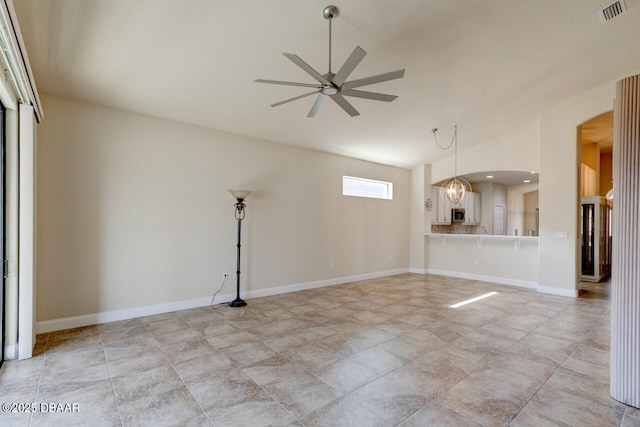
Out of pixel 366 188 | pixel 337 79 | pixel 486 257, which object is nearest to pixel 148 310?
pixel 337 79

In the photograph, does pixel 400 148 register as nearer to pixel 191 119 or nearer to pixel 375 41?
pixel 375 41

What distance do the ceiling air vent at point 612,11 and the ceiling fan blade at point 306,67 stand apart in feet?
11.1

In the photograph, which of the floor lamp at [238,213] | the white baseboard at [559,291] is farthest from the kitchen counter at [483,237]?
the floor lamp at [238,213]

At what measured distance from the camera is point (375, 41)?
3363 mm

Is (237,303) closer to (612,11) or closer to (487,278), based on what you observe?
(487,278)

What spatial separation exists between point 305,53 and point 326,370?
3.25 metres

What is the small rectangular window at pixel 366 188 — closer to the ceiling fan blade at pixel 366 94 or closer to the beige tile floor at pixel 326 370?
the beige tile floor at pixel 326 370

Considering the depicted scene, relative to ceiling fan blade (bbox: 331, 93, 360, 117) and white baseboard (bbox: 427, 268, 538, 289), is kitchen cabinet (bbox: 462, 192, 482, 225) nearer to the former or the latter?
white baseboard (bbox: 427, 268, 538, 289)

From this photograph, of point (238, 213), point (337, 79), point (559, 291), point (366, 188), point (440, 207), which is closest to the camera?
point (337, 79)

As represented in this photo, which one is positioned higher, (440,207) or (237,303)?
(440,207)

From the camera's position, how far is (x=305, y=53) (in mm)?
3383

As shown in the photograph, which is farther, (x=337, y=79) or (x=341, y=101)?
(x=341, y=101)

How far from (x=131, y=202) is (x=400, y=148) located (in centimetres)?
524

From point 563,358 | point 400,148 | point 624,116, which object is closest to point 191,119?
point 400,148
